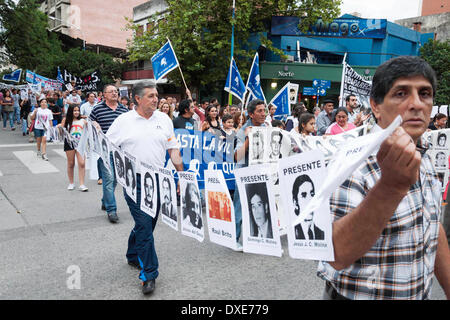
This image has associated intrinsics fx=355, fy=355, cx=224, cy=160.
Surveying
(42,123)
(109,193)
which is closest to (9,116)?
(42,123)

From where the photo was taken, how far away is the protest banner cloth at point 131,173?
3525mm

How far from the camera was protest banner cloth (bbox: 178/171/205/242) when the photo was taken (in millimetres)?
2992

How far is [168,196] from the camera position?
3279mm

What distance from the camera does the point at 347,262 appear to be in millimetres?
1269

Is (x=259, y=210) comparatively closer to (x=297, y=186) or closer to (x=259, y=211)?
(x=259, y=211)

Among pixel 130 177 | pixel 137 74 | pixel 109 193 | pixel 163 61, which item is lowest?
pixel 109 193

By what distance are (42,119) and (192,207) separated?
378 inches

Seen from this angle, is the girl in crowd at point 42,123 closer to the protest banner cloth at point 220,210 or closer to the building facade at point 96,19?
the protest banner cloth at point 220,210

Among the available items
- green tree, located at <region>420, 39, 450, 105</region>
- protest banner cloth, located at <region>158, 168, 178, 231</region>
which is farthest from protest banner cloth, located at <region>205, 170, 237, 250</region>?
green tree, located at <region>420, 39, 450, 105</region>

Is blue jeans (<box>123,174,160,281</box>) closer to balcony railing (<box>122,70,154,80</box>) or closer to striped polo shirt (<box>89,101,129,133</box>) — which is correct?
striped polo shirt (<box>89,101,129,133</box>)

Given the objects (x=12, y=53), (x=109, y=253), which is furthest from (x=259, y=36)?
(x=109, y=253)

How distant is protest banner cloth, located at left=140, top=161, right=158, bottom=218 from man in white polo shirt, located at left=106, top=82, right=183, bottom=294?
0.11m

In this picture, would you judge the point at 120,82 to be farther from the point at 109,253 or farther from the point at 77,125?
the point at 109,253
